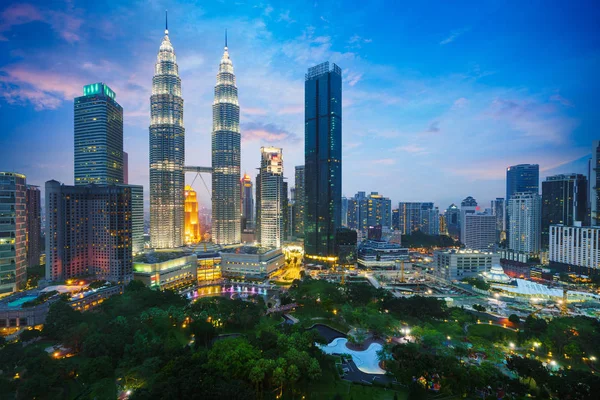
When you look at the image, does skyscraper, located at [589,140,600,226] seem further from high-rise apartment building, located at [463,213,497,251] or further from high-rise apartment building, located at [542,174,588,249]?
high-rise apartment building, located at [463,213,497,251]

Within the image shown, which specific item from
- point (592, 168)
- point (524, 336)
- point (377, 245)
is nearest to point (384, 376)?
point (524, 336)

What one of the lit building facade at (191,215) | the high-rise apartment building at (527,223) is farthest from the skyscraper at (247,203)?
the high-rise apartment building at (527,223)

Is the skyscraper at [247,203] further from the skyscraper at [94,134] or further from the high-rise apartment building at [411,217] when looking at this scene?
the skyscraper at [94,134]

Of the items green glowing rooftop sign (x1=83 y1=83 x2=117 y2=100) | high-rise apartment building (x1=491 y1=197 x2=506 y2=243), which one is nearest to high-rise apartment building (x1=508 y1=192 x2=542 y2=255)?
high-rise apartment building (x1=491 y1=197 x2=506 y2=243)

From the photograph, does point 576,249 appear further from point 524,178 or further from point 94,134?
point 94,134

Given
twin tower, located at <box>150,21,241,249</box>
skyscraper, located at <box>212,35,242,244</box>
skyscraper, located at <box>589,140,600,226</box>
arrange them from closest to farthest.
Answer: skyscraper, located at <box>589,140,600,226</box>, twin tower, located at <box>150,21,241,249</box>, skyscraper, located at <box>212,35,242,244</box>

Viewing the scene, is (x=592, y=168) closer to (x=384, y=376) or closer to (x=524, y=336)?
(x=524, y=336)

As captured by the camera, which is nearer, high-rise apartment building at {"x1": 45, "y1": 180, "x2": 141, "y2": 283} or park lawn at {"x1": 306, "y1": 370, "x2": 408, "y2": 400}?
park lawn at {"x1": 306, "y1": 370, "x2": 408, "y2": 400}
